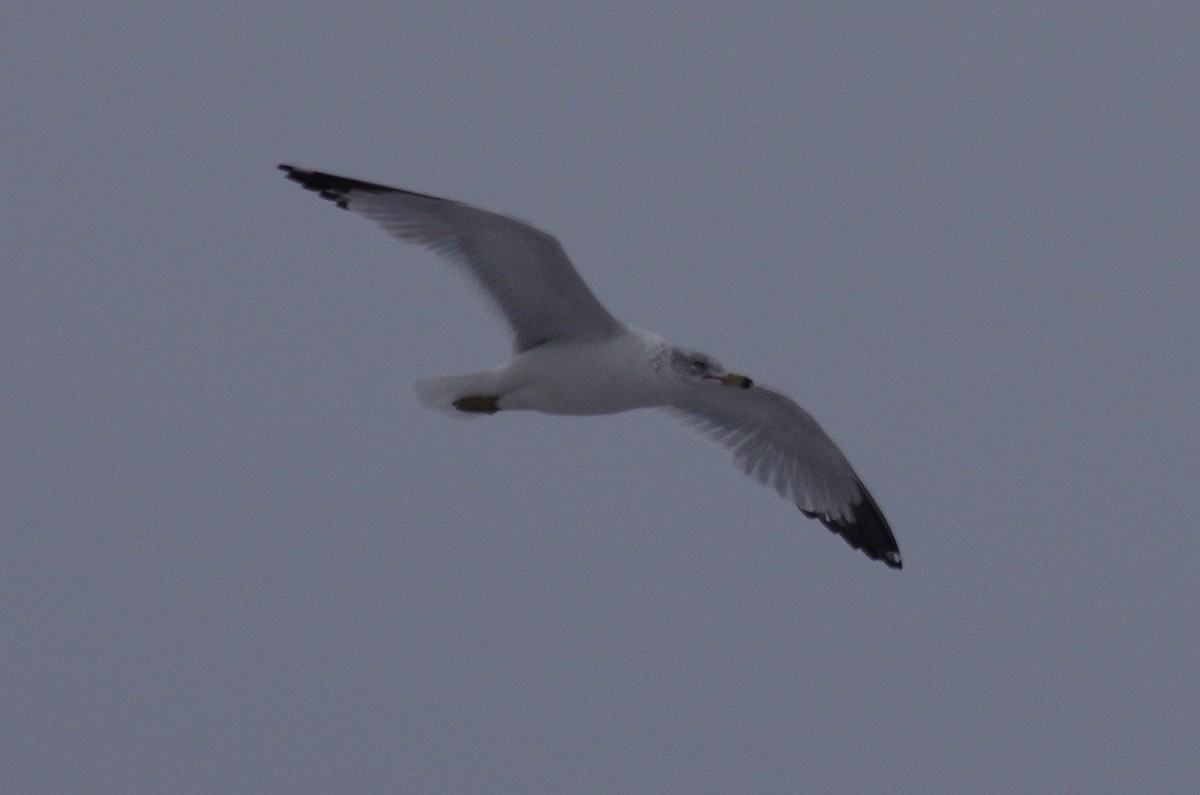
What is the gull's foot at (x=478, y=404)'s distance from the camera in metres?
7.83

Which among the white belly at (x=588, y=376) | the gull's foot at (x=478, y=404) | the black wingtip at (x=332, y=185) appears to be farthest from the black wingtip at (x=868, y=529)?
the black wingtip at (x=332, y=185)

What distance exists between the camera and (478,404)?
7.86 m

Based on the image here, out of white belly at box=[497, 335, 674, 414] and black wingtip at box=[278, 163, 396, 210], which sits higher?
black wingtip at box=[278, 163, 396, 210]

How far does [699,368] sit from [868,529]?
200 centimetres

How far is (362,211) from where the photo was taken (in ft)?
24.0

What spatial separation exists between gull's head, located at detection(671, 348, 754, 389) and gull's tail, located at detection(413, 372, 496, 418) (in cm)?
73

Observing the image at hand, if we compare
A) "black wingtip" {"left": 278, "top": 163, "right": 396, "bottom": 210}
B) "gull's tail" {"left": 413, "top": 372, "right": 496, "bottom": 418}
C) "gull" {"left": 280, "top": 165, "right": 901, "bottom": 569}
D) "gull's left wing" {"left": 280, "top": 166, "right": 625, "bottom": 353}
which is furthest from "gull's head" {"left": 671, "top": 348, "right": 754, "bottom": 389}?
"black wingtip" {"left": 278, "top": 163, "right": 396, "bottom": 210}

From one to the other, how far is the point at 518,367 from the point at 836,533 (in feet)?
7.48

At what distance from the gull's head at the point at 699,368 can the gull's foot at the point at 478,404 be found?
0.74 m

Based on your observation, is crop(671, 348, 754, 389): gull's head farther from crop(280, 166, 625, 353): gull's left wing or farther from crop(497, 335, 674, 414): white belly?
crop(280, 166, 625, 353): gull's left wing

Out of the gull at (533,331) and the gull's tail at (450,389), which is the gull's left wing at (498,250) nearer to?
the gull at (533,331)

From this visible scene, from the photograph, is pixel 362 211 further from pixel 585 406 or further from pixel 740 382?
pixel 740 382

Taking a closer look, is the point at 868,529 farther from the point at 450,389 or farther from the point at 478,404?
the point at 450,389

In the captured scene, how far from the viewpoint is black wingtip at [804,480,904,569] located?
928cm
